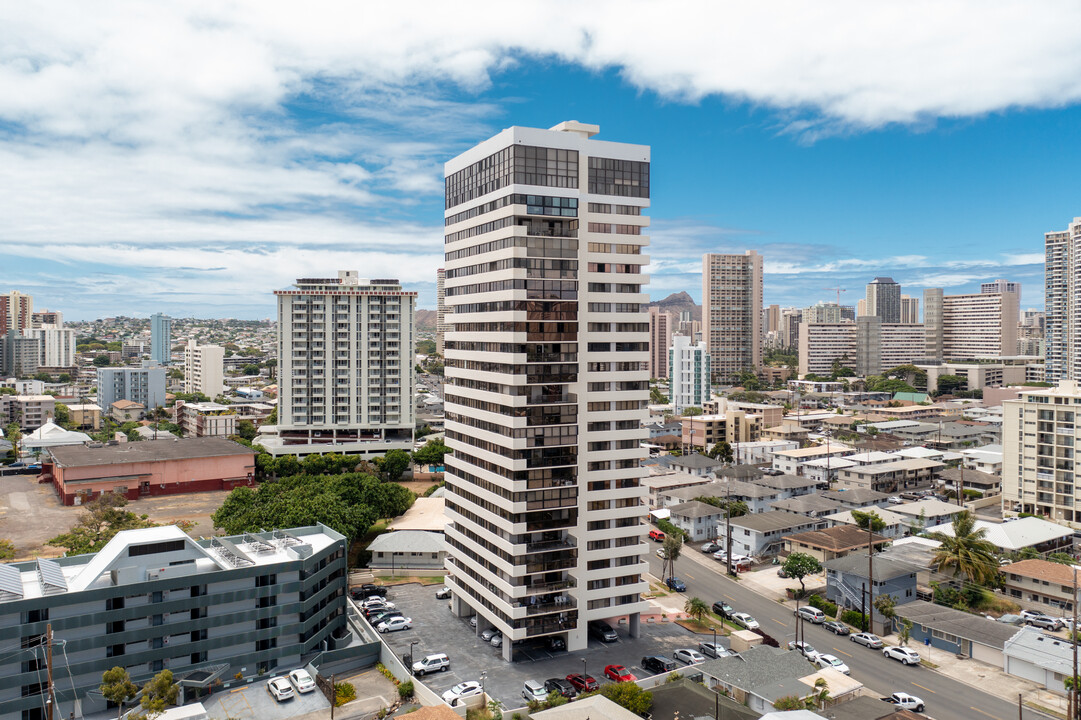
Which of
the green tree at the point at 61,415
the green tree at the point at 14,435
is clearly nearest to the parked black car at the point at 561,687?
the green tree at the point at 14,435

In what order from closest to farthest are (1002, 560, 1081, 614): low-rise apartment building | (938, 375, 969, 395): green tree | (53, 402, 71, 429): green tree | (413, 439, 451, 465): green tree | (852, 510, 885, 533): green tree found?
(1002, 560, 1081, 614): low-rise apartment building < (852, 510, 885, 533): green tree < (413, 439, 451, 465): green tree < (53, 402, 71, 429): green tree < (938, 375, 969, 395): green tree

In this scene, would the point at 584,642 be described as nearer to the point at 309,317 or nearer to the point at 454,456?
the point at 454,456

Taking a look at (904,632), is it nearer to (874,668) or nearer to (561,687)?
(874,668)

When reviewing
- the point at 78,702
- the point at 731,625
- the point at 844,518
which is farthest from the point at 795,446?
the point at 78,702

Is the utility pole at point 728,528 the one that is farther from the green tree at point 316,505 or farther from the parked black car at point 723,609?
the green tree at point 316,505

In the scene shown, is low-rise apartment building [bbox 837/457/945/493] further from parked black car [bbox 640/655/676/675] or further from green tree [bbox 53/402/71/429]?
green tree [bbox 53/402/71/429]

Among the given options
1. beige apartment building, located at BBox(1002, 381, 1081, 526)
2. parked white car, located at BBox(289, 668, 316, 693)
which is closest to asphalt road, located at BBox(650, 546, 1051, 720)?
parked white car, located at BBox(289, 668, 316, 693)

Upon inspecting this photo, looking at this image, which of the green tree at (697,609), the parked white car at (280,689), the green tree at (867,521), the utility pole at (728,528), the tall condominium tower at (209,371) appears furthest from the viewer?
the tall condominium tower at (209,371)
